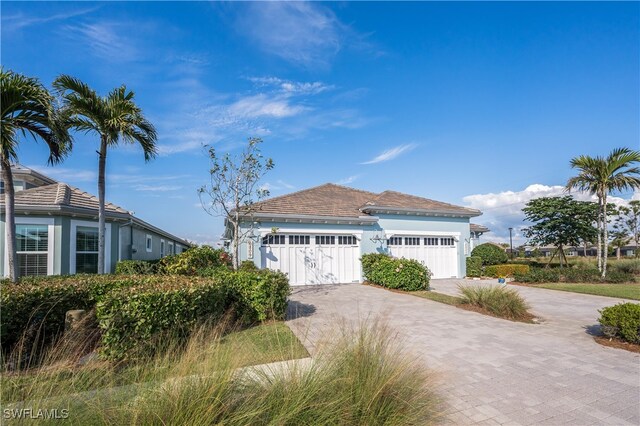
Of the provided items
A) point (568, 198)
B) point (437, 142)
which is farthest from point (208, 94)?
point (568, 198)

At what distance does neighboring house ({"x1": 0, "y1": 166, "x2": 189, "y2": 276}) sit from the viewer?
10828mm

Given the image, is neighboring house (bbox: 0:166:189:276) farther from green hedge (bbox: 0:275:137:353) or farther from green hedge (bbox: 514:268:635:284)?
green hedge (bbox: 514:268:635:284)

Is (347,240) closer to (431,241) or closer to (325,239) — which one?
(325,239)

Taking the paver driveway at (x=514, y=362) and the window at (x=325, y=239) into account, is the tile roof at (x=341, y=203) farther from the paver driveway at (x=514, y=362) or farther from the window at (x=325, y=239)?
the paver driveway at (x=514, y=362)

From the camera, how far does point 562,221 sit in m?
21.1

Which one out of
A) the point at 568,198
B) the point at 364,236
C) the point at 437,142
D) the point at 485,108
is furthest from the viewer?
the point at 568,198

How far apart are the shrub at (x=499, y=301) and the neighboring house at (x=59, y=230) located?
Answer: 42.8 ft

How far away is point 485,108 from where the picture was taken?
12.7 meters

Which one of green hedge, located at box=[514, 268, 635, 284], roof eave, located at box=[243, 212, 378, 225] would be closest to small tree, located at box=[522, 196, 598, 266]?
green hedge, located at box=[514, 268, 635, 284]

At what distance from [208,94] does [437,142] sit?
968cm

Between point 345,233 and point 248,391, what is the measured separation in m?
13.5

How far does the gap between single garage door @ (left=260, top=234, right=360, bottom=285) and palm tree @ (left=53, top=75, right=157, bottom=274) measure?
6443 millimetres

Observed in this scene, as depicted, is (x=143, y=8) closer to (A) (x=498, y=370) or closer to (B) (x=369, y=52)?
(B) (x=369, y=52)

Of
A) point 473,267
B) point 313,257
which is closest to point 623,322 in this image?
point 313,257
